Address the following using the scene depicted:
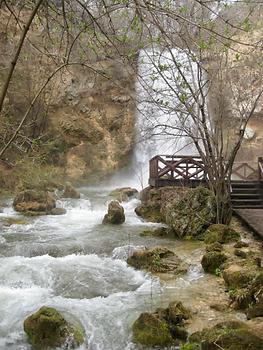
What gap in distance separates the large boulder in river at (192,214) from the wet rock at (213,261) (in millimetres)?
2846

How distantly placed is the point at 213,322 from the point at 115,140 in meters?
19.2

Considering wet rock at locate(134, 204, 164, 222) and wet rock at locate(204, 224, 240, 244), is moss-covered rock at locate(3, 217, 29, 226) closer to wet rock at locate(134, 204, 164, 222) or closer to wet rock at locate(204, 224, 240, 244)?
wet rock at locate(134, 204, 164, 222)

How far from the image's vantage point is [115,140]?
2420 cm

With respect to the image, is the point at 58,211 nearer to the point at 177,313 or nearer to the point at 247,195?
the point at 247,195

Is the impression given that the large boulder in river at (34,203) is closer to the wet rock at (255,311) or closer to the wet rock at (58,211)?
the wet rock at (58,211)

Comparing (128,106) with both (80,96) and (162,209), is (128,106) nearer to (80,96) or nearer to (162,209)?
(80,96)

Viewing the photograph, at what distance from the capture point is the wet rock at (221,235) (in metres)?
9.87

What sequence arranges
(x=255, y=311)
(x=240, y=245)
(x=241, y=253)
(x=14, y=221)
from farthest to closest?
(x=14, y=221) < (x=240, y=245) < (x=241, y=253) < (x=255, y=311)

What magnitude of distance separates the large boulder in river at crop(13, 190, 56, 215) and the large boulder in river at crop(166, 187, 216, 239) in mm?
4941

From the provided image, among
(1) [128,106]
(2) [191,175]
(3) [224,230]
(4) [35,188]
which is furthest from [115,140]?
(3) [224,230]

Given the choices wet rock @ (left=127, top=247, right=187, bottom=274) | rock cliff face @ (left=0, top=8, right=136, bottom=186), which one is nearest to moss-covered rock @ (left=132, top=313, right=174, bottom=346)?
wet rock @ (left=127, top=247, right=187, bottom=274)

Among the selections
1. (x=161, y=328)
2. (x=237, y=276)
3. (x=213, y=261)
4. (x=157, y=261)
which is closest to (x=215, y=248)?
(x=213, y=261)

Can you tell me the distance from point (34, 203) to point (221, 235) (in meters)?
7.49

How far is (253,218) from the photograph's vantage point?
455 inches
